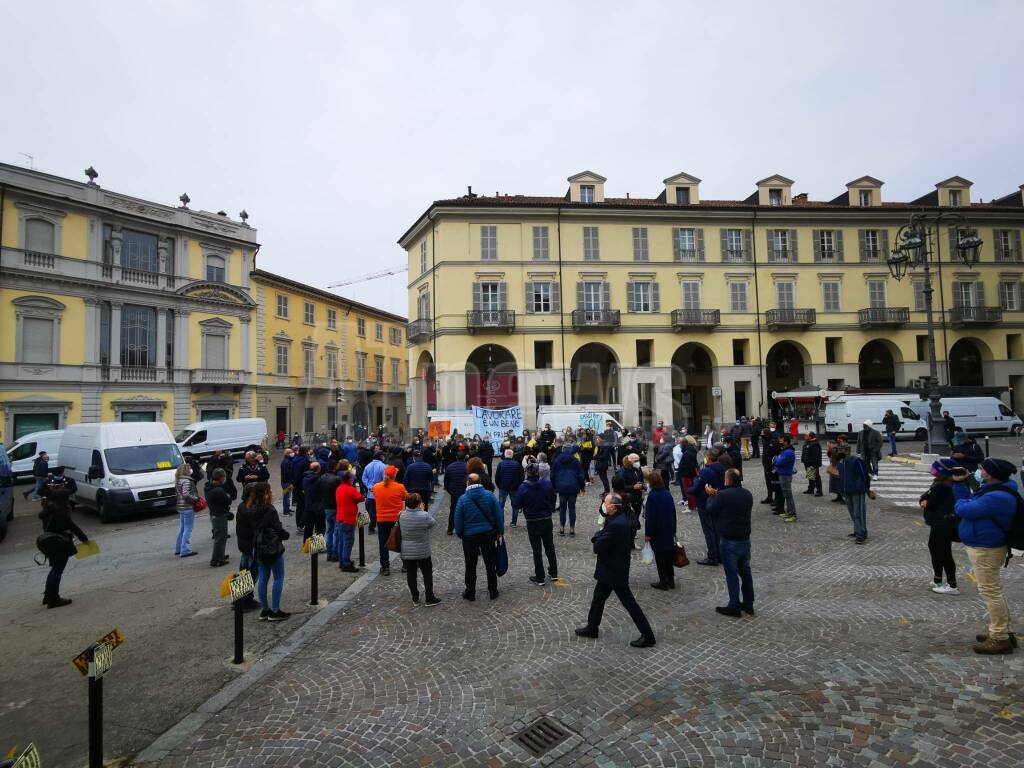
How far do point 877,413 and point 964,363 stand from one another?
17.1 metres

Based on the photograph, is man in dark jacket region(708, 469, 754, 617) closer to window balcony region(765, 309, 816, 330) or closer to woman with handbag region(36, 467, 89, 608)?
woman with handbag region(36, 467, 89, 608)

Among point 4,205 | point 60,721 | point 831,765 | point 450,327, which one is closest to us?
point 831,765

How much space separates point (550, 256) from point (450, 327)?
7.41 m

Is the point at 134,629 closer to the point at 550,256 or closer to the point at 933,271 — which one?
the point at 550,256

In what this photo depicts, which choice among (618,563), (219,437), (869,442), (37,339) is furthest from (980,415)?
(37,339)

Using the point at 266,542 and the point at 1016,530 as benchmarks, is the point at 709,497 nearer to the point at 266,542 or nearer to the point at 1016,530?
the point at 1016,530

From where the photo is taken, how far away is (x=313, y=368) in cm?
4066

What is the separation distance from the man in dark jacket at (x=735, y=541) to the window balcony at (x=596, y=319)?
2547cm

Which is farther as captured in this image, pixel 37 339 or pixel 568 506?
pixel 37 339

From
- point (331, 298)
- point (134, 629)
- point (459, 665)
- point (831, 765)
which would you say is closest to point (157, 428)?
point (134, 629)

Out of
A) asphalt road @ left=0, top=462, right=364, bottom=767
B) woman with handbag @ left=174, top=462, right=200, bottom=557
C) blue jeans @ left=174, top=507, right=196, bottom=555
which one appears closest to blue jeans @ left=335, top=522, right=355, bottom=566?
asphalt road @ left=0, top=462, right=364, bottom=767

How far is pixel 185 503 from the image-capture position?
30.7 feet

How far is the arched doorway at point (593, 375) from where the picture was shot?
1303 inches

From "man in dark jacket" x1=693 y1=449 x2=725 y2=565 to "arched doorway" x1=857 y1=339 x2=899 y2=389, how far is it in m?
32.7
